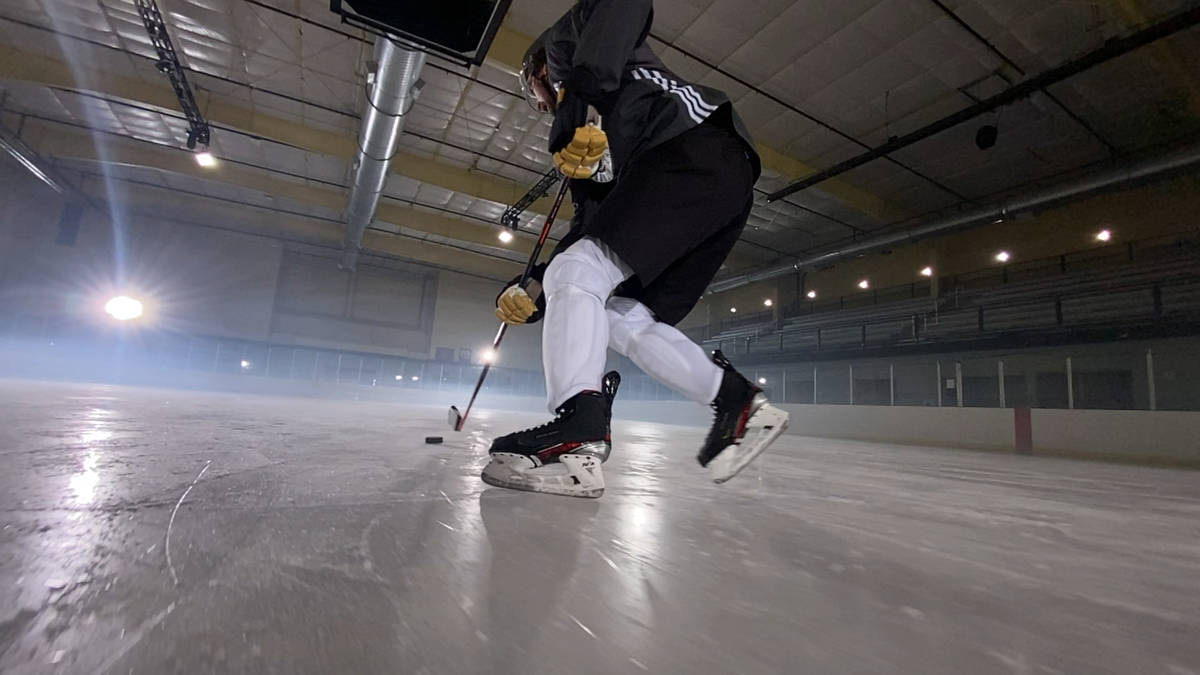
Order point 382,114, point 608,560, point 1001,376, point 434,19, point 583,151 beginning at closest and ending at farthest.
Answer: point 608,560 → point 583,151 → point 434,19 → point 382,114 → point 1001,376

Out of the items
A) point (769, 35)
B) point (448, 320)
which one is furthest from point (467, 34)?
point (448, 320)

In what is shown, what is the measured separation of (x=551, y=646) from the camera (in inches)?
14.0

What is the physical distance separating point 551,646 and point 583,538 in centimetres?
31

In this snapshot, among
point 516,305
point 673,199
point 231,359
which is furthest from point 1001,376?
point 231,359

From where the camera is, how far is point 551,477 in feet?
3.23

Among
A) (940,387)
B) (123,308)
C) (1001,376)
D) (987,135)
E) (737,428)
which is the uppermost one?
(987,135)

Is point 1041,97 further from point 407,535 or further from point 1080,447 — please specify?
point 407,535

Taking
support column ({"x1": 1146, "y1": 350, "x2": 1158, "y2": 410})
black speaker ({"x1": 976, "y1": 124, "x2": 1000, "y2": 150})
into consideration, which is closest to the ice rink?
black speaker ({"x1": 976, "y1": 124, "x2": 1000, "y2": 150})

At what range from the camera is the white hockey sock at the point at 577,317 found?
1.04 metres

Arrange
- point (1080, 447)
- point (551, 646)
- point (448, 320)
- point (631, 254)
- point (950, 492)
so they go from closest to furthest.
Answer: point (551, 646)
point (631, 254)
point (950, 492)
point (1080, 447)
point (448, 320)

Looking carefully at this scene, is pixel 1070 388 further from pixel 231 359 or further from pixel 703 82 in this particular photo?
pixel 231 359

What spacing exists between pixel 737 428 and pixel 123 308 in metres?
14.8

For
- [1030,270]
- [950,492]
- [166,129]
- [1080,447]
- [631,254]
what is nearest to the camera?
[631,254]

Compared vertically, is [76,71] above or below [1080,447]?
above
